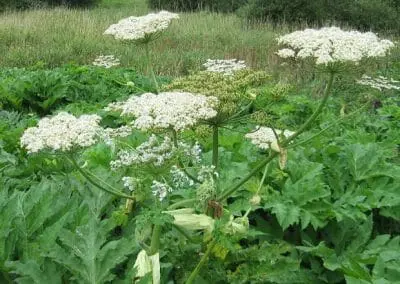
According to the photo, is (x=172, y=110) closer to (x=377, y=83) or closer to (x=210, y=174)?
(x=210, y=174)

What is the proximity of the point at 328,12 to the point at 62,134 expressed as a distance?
21.2 metres

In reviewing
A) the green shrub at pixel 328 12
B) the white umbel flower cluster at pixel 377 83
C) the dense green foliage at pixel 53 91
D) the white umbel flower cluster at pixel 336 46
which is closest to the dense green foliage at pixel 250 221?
the white umbel flower cluster at pixel 336 46

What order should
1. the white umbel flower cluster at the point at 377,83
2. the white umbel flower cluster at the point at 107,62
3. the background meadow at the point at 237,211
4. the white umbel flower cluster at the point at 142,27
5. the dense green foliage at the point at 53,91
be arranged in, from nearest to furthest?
1. the background meadow at the point at 237,211
2. the white umbel flower cluster at the point at 142,27
3. the white umbel flower cluster at the point at 377,83
4. the white umbel flower cluster at the point at 107,62
5. the dense green foliage at the point at 53,91

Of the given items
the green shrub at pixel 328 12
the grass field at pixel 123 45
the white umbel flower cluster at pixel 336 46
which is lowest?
the green shrub at pixel 328 12

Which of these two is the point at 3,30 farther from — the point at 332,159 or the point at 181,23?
the point at 332,159

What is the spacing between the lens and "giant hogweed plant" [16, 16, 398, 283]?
7.70ft

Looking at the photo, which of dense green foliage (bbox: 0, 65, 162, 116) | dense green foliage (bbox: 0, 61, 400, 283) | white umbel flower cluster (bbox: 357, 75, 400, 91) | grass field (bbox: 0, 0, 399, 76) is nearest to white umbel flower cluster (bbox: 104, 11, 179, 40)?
dense green foliage (bbox: 0, 61, 400, 283)

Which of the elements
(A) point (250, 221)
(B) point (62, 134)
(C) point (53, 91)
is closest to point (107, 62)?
(C) point (53, 91)

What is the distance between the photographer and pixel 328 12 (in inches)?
878

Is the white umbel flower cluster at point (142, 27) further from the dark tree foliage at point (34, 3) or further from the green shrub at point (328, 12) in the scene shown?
the dark tree foliage at point (34, 3)

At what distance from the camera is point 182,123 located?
2314 millimetres

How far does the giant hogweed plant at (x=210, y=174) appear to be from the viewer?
235 cm

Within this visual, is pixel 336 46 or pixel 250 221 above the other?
pixel 336 46

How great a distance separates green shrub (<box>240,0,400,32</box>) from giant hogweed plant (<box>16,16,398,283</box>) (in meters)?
18.1
